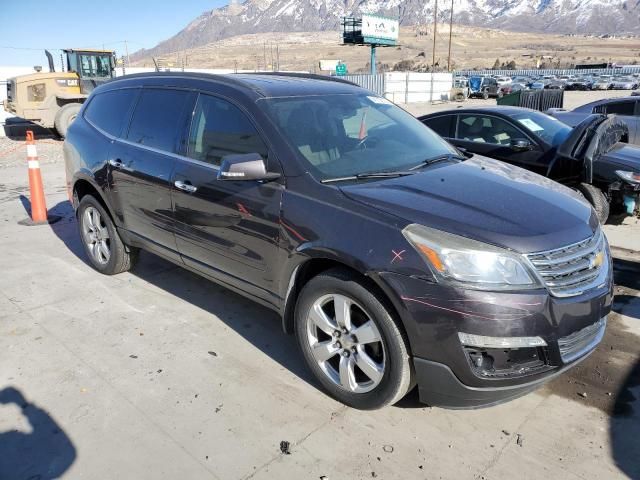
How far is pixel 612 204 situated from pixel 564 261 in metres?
4.48

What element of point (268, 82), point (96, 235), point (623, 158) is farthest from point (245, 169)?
point (623, 158)

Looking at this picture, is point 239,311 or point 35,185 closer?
point 239,311

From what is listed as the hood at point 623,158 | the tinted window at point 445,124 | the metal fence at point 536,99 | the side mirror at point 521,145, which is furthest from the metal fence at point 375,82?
the hood at point 623,158

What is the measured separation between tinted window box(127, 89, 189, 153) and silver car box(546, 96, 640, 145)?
306 inches

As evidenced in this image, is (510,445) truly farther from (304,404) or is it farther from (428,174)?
(428,174)

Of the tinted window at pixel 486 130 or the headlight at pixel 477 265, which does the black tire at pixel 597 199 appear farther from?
the headlight at pixel 477 265

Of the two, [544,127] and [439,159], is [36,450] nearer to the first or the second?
[439,159]

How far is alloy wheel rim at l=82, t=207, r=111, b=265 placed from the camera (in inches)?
198

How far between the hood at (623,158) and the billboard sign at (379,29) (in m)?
39.6

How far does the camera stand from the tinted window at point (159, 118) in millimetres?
3971

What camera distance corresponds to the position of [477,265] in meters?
2.52

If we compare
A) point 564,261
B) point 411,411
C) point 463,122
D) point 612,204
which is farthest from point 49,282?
point 612,204

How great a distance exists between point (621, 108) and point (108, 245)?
408 inches

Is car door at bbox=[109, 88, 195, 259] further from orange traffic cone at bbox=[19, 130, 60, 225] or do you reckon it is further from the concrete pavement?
orange traffic cone at bbox=[19, 130, 60, 225]
